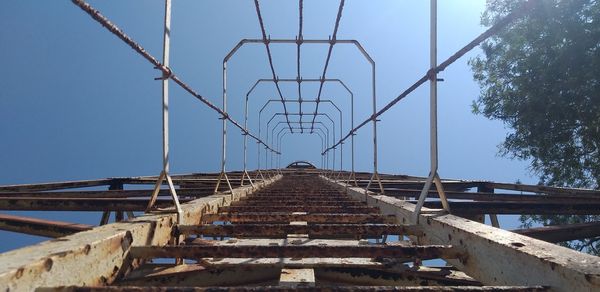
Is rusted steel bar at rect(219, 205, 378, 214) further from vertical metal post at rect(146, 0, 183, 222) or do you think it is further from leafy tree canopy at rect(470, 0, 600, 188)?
leafy tree canopy at rect(470, 0, 600, 188)

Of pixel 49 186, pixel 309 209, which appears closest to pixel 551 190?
pixel 309 209

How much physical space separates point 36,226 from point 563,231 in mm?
4380

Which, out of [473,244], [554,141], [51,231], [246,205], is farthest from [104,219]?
[554,141]

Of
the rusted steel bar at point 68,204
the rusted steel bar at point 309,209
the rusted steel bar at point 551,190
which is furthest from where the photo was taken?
the rusted steel bar at point 551,190

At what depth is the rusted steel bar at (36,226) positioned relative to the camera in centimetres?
362

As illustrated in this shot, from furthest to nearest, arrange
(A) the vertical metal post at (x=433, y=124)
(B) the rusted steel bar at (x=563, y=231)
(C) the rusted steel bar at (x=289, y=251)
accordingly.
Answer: (B) the rusted steel bar at (x=563, y=231), (A) the vertical metal post at (x=433, y=124), (C) the rusted steel bar at (x=289, y=251)

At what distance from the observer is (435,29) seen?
3672 mm

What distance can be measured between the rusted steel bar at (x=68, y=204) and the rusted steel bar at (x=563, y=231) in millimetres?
3328

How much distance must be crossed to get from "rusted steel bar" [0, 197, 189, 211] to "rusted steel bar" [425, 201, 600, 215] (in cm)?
295

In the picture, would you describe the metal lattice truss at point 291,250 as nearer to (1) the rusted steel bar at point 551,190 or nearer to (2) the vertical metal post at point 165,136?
(2) the vertical metal post at point 165,136

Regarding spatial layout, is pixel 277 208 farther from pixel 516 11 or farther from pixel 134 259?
pixel 516 11

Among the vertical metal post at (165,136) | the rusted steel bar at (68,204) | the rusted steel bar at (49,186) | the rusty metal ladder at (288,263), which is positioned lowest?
the rusty metal ladder at (288,263)

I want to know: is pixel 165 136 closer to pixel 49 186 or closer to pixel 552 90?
pixel 49 186

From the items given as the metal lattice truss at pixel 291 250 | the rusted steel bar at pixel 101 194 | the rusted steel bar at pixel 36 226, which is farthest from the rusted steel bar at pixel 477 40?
the rusted steel bar at pixel 101 194
